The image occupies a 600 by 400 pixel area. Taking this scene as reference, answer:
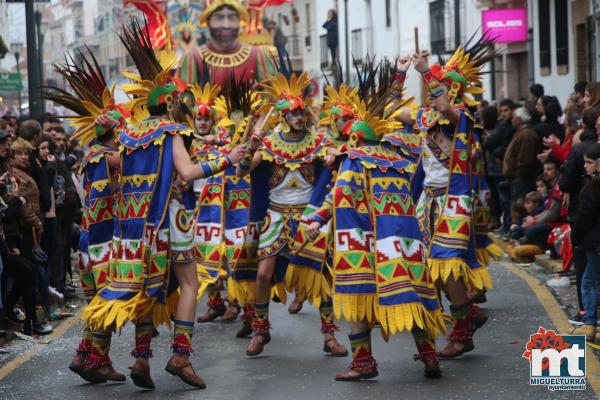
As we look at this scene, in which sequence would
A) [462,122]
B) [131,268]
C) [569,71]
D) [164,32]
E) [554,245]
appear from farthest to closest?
[569,71]
[164,32]
[554,245]
[462,122]
[131,268]

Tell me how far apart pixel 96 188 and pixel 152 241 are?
787 mm

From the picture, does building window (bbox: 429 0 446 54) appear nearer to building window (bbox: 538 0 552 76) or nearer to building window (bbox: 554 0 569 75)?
building window (bbox: 538 0 552 76)

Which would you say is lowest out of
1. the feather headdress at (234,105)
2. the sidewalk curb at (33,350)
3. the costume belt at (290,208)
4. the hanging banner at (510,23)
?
the sidewalk curb at (33,350)

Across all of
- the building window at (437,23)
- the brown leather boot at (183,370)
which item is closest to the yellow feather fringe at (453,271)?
the brown leather boot at (183,370)

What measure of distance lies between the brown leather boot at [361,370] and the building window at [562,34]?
19.9 metres

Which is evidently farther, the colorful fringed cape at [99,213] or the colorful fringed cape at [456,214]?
the colorful fringed cape at [456,214]

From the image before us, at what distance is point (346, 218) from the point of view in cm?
908

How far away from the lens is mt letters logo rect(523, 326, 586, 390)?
8.56 m

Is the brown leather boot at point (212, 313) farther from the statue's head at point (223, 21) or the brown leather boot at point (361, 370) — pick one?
the statue's head at point (223, 21)

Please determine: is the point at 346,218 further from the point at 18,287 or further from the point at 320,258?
the point at 18,287

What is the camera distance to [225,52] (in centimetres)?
1848

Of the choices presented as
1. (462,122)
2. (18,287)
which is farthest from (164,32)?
(462,122)

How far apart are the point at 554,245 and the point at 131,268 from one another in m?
7.32

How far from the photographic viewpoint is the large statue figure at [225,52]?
1820 centimetres
